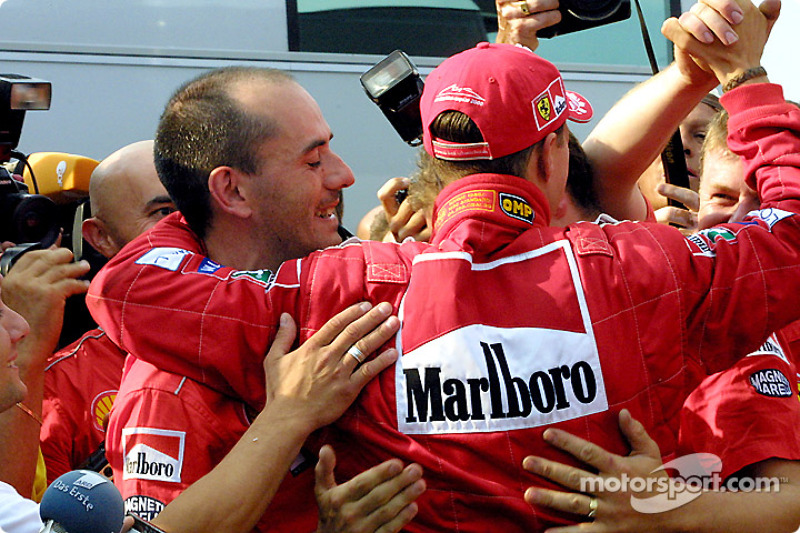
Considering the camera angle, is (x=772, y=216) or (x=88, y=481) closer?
(x=88, y=481)

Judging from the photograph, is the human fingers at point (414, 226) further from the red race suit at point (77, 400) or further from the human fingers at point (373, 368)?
the human fingers at point (373, 368)

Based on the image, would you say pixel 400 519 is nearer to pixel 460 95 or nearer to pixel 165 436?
pixel 165 436

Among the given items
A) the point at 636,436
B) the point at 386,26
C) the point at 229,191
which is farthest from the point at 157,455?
the point at 386,26

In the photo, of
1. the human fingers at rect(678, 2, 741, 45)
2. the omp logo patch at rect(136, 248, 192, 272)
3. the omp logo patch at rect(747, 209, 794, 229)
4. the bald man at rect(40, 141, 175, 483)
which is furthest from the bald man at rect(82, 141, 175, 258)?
the omp logo patch at rect(747, 209, 794, 229)

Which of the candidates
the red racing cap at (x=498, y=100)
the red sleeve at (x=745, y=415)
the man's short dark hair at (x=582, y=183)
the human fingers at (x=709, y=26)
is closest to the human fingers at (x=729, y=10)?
the human fingers at (x=709, y=26)

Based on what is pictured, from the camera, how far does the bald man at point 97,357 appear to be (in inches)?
91.6

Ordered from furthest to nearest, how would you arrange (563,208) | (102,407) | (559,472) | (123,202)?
(123,202) < (102,407) < (563,208) < (559,472)

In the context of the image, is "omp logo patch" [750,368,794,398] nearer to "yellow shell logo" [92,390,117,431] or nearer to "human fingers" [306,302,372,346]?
"human fingers" [306,302,372,346]

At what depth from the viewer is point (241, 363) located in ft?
5.23

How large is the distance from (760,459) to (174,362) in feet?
3.22

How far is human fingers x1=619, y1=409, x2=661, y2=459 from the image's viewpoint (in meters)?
1.48

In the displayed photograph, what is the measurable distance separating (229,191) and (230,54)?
208 cm

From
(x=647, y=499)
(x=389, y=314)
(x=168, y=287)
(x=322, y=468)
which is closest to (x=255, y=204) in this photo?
(x=168, y=287)

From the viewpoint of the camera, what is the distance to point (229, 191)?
190cm
